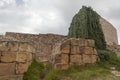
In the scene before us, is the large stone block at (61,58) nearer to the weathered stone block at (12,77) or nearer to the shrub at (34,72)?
the shrub at (34,72)

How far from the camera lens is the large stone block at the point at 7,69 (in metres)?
8.02

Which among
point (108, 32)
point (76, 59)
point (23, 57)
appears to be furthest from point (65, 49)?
point (108, 32)

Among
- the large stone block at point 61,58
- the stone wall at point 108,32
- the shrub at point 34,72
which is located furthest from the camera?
the stone wall at point 108,32

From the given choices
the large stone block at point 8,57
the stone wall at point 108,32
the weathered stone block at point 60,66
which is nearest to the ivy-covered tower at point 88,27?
the weathered stone block at point 60,66

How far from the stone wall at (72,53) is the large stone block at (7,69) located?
6.67 ft

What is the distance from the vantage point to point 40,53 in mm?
16031

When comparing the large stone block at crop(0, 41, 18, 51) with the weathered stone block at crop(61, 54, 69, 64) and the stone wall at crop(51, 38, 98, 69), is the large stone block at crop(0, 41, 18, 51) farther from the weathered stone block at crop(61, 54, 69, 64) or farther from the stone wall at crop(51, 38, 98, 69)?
the weathered stone block at crop(61, 54, 69, 64)

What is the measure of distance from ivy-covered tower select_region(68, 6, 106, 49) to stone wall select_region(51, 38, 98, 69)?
4.33 feet

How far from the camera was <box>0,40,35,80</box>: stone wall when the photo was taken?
26.6 ft

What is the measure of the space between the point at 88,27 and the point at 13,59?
16.1ft

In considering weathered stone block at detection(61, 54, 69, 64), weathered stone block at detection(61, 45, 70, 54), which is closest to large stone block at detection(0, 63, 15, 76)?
weathered stone block at detection(61, 54, 69, 64)

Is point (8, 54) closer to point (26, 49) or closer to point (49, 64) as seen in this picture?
point (26, 49)

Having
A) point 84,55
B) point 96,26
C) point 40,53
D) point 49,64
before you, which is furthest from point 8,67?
point 40,53

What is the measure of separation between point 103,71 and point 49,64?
2.20 m
